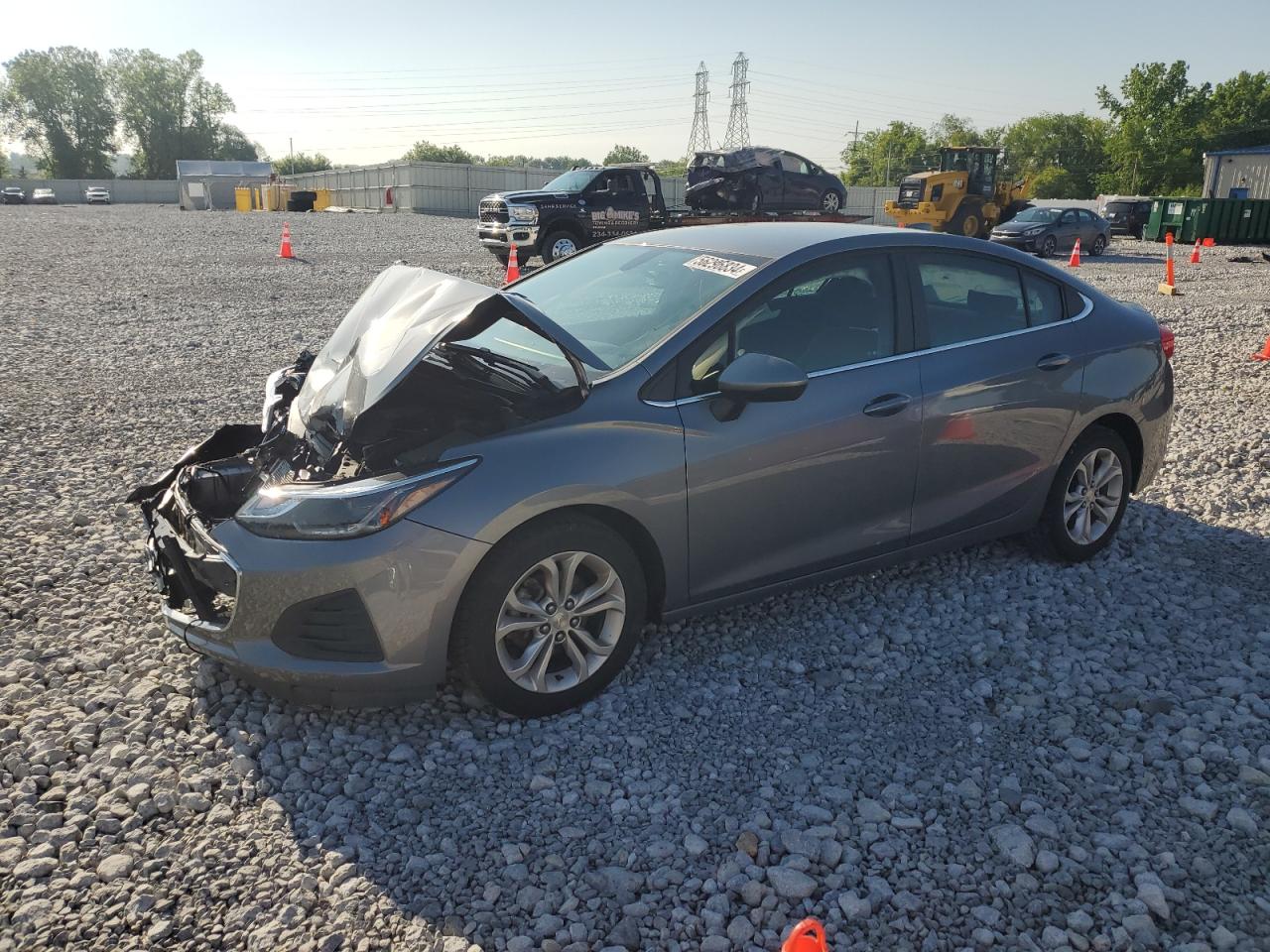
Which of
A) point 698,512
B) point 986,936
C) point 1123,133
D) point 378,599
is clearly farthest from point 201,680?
point 1123,133

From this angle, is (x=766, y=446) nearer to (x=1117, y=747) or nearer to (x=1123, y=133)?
(x=1117, y=747)

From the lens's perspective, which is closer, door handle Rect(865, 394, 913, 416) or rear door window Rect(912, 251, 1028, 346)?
door handle Rect(865, 394, 913, 416)

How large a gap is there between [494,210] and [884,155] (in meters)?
104

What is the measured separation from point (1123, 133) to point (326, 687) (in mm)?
90296

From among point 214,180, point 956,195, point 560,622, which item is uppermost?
point 214,180

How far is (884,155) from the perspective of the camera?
113 metres

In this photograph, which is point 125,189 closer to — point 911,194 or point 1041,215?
point 911,194

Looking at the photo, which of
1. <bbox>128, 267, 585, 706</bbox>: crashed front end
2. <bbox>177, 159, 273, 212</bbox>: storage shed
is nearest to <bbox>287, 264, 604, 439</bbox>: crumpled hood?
<bbox>128, 267, 585, 706</bbox>: crashed front end

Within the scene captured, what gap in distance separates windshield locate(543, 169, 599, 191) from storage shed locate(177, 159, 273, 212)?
40.4 m

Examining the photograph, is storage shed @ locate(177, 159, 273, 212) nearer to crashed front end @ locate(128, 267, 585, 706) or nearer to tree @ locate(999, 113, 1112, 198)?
crashed front end @ locate(128, 267, 585, 706)

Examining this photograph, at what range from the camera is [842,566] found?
4.18 meters

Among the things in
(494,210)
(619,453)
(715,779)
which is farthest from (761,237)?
(494,210)

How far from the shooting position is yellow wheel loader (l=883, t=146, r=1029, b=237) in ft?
91.1

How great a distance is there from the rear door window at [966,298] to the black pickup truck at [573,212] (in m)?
14.9
